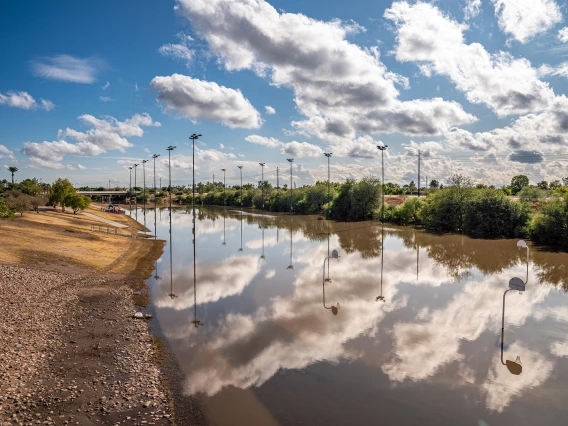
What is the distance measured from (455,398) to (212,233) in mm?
47407

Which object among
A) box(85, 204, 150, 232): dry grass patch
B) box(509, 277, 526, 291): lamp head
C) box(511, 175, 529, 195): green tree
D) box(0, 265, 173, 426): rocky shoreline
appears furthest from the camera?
box(511, 175, 529, 195): green tree

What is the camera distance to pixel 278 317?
18812 millimetres

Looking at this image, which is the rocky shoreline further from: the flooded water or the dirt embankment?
the flooded water

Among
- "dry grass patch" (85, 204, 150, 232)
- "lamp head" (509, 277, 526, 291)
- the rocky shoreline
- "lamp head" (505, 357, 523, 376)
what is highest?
"lamp head" (509, 277, 526, 291)

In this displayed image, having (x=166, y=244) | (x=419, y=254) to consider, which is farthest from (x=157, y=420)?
(x=166, y=244)

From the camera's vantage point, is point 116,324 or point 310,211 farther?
point 310,211

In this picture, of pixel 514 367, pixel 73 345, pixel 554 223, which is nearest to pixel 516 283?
pixel 514 367

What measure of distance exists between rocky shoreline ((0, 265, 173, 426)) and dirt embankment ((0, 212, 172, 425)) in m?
0.02

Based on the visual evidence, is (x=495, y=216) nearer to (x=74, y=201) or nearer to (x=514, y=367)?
(x=514, y=367)

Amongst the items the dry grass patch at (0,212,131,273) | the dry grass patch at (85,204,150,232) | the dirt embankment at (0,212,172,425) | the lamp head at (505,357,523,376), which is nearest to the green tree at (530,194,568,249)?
the lamp head at (505,357,523,376)

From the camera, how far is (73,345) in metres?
14.4

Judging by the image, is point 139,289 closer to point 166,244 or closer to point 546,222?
point 166,244

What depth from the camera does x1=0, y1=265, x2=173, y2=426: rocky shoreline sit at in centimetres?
1030

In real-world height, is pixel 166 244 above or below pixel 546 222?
below
